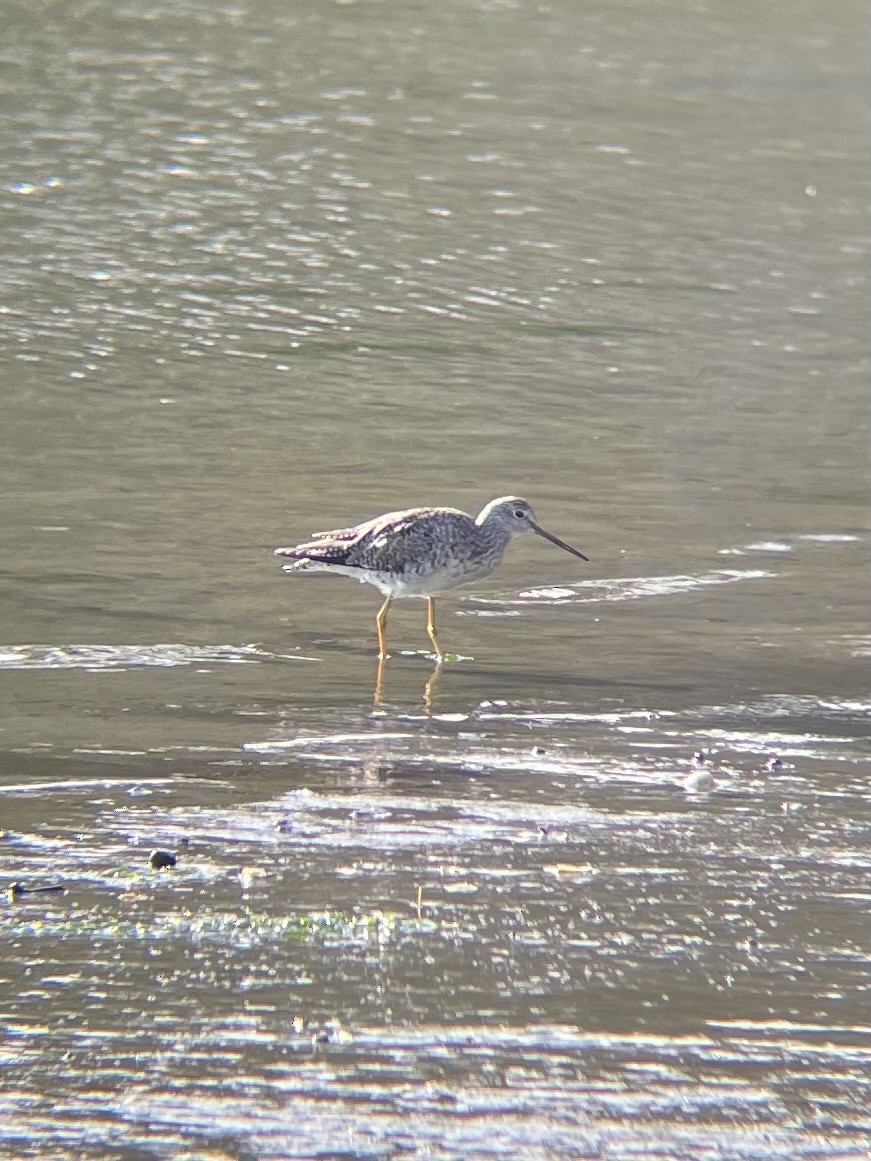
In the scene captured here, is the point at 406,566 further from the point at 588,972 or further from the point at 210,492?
the point at 588,972

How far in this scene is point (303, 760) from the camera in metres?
8.28

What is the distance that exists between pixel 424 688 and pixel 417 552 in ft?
3.67

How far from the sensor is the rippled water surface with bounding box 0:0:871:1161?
5566 mm

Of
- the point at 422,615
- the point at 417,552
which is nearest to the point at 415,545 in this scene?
the point at 417,552

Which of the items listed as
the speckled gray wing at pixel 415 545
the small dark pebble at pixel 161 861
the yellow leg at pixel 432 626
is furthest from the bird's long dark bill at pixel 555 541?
the small dark pebble at pixel 161 861

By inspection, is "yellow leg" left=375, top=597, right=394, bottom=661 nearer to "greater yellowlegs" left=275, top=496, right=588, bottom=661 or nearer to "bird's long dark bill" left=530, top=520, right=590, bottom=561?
"greater yellowlegs" left=275, top=496, right=588, bottom=661

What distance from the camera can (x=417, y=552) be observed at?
10523 millimetres

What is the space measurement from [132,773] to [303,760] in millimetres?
688

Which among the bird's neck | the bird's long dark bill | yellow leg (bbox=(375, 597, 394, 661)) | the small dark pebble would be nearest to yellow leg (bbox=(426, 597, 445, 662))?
yellow leg (bbox=(375, 597, 394, 661))

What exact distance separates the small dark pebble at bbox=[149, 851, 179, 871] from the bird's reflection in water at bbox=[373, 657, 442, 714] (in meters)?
2.39

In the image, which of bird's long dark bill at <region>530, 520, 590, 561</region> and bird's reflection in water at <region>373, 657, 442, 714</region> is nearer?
bird's reflection in water at <region>373, 657, 442, 714</region>

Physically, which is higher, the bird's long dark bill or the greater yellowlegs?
the greater yellowlegs

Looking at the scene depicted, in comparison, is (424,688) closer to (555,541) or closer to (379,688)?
(379,688)

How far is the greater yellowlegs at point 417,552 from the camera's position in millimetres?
10500
